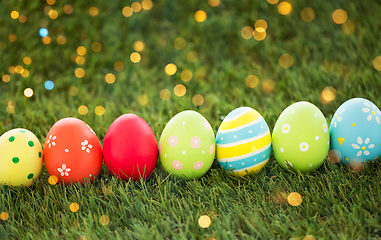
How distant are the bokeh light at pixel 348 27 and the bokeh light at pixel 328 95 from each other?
965 mm

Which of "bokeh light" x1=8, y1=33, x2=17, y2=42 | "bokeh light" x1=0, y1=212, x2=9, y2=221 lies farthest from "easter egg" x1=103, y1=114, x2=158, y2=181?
"bokeh light" x1=8, y1=33, x2=17, y2=42

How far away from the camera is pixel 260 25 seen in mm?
3363

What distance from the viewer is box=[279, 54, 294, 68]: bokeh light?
298 centimetres

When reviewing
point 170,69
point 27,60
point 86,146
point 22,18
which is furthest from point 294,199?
point 22,18

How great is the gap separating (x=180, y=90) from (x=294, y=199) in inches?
64.6

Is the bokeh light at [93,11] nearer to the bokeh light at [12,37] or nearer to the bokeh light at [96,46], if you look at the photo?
the bokeh light at [96,46]

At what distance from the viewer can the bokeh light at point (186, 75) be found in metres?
2.99

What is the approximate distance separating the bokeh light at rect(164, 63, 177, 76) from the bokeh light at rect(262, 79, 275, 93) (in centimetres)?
91

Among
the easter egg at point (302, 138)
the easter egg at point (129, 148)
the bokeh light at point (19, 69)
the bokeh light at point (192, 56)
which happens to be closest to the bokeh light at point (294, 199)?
the easter egg at point (302, 138)

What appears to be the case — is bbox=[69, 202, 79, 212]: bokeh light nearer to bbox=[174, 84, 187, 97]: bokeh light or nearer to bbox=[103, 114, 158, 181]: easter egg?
bbox=[103, 114, 158, 181]: easter egg

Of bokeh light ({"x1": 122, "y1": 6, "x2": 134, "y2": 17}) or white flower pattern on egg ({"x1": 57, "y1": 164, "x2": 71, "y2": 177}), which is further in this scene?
bokeh light ({"x1": 122, "y1": 6, "x2": 134, "y2": 17})

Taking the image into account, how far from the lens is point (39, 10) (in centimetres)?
345

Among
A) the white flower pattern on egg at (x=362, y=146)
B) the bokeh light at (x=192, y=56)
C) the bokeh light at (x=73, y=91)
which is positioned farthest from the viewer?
the bokeh light at (x=192, y=56)

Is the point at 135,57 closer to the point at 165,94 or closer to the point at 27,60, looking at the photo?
the point at 165,94
